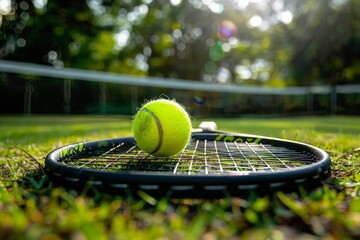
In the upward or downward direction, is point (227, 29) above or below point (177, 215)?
above

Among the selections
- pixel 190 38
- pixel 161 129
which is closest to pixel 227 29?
pixel 190 38

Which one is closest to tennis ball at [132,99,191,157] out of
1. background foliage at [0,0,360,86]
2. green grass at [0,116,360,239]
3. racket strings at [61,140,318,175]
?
racket strings at [61,140,318,175]

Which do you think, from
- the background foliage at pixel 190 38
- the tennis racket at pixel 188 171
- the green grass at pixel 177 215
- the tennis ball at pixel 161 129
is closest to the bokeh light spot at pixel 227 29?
the background foliage at pixel 190 38

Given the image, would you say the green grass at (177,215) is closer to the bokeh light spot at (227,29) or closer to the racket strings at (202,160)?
the racket strings at (202,160)

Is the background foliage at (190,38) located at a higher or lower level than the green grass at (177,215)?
higher

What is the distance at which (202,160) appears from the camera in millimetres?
2260

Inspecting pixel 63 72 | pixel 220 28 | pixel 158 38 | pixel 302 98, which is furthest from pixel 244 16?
pixel 63 72

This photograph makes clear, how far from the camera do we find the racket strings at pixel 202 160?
6.43 feet

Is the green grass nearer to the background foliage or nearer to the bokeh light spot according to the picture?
the background foliage

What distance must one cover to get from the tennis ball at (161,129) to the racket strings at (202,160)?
8cm

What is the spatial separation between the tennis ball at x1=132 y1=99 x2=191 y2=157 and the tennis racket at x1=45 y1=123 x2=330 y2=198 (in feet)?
0.27

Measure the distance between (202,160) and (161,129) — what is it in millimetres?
328

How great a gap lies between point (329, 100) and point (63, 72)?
1636cm

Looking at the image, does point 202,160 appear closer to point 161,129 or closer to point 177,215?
point 161,129
